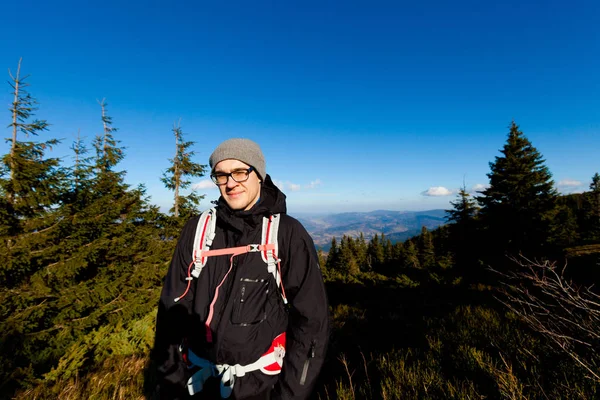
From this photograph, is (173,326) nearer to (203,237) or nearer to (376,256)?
(203,237)

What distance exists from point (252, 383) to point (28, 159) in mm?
10674

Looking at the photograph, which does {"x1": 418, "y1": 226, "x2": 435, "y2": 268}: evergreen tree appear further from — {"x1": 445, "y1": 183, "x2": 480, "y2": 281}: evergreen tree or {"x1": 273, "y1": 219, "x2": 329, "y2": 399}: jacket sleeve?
{"x1": 273, "y1": 219, "x2": 329, "y2": 399}: jacket sleeve

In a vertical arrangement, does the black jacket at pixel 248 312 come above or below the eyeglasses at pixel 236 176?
below

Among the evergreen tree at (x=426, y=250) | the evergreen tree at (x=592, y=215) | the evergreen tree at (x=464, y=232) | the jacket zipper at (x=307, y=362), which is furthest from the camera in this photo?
the evergreen tree at (x=426, y=250)

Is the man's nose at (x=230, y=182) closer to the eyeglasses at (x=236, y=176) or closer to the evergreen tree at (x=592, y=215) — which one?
the eyeglasses at (x=236, y=176)

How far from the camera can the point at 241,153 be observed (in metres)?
1.98

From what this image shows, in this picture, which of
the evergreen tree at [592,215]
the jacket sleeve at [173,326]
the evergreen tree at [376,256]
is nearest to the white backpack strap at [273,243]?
the jacket sleeve at [173,326]

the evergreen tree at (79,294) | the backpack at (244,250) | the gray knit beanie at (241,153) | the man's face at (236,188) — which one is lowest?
the evergreen tree at (79,294)

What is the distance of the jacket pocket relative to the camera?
167 cm

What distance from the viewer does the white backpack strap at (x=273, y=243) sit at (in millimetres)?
1784

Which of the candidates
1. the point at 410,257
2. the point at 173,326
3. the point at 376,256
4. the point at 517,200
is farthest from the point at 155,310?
the point at 376,256

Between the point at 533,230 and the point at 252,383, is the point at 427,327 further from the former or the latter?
the point at 533,230

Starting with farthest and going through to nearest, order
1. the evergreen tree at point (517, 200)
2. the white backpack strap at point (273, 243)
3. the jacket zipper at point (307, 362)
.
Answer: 1. the evergreen tree at point (517, 200)
2. the white backpack strap at point (273, 243)
3. the jacket zipper at point (307, 362)

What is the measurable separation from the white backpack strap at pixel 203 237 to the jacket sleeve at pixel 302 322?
2.10ft
